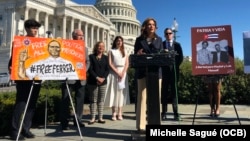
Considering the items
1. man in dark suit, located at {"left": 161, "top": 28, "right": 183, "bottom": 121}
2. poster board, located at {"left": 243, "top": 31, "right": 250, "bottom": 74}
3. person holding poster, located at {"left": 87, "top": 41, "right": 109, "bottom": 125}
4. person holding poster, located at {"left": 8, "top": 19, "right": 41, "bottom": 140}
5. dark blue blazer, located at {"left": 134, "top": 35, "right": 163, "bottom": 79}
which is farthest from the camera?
man in dark suit, located at {"left": 161, "top": 28, "right": 183, "bottom": 121}

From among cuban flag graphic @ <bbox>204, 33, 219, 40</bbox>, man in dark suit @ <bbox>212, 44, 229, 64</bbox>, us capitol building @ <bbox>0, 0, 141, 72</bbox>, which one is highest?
us capitol building @ <bbox>0, 0, 141, 72</bbox>

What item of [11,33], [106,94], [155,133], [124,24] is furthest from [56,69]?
[124,24]

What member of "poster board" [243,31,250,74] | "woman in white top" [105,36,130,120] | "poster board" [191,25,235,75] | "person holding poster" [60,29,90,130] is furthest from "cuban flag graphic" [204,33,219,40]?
"person holding poster" [60,29,90,130]

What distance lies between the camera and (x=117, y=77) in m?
9.31

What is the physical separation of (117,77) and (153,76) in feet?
10.7

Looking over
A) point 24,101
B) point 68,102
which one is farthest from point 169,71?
point 24,101

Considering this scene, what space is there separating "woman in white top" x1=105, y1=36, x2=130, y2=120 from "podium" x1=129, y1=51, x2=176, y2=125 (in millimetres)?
3011

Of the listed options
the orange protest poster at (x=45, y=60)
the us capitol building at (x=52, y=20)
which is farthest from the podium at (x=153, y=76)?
the us capitol building at (x=52, y=20)

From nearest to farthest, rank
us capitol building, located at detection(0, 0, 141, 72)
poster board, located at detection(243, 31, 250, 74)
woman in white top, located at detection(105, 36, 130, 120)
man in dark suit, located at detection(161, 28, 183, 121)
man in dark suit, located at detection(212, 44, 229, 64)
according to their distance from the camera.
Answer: man in dark suit, located at detection(212, 44, 229, 64) < poster board, located at detection(243, 31, 250, 74) < woman in white top, located at detection(105, 36, 130, 120) < man in dark suit, located at detection(161, 28, 183, 121) < us capitol building, located at detection(0, 0, 141, 72)

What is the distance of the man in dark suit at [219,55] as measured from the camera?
770 cm

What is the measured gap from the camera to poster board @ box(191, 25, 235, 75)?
770cm

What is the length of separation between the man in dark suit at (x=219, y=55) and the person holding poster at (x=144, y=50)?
1.76 m

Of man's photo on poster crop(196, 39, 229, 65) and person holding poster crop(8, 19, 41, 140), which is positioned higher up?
man's photo on poster crop(196, 39, 229, 65)

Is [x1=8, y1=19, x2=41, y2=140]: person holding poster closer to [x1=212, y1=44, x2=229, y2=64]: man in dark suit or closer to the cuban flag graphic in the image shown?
the cuban flag graphic
